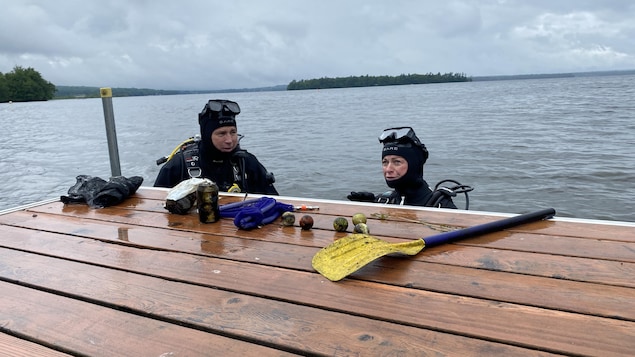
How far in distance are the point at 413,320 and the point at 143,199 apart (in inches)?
100

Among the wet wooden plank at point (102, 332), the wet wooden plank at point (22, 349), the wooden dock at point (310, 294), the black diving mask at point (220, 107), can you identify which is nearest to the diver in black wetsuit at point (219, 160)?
the black diving mask at point (220, 107)

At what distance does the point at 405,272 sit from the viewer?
6.27 ft

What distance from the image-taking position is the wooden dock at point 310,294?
141cm

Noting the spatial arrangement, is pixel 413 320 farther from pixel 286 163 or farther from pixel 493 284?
pixel 286 163

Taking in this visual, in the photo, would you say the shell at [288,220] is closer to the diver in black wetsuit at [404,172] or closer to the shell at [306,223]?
the shell at [306,223]

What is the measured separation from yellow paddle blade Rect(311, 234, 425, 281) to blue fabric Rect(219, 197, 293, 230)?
0.60m

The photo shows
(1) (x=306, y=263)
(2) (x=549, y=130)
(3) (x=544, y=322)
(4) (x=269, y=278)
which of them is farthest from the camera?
A: (2) (x=549, y=130)

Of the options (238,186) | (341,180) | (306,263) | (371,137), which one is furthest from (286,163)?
(306,263)

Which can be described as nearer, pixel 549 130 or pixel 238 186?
pixel 238 186

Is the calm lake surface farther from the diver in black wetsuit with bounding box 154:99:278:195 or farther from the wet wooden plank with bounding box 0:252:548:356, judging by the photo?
the wet wooden plank with bounding box 0:252:548:356

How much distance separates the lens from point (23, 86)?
80.9m

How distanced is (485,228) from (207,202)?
60.6 inches

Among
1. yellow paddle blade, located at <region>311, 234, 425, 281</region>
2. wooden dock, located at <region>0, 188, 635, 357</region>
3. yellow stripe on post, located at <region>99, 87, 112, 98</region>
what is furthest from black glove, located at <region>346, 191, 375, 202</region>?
yellow stripe on post, located at <region>99, 87, 112, 98</region>

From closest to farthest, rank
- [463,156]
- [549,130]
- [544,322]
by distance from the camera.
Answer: [544,322] < [463,156] < [549,130]
